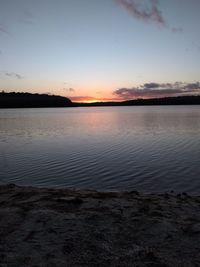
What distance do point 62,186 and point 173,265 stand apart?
9.92 meters

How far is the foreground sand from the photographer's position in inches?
265

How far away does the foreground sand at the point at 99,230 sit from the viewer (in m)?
6.73

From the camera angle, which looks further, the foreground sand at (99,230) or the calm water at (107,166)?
the calm water at (107,166)

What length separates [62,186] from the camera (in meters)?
15.6

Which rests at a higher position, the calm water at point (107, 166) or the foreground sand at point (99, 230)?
the foreground sand at point (99, 230)

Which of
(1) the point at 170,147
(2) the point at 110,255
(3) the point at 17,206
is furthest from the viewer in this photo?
(1) the point at 170,147

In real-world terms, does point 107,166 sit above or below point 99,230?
below

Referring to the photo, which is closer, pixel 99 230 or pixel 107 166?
pixel 99 230

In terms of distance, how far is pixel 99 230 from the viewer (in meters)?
8.30

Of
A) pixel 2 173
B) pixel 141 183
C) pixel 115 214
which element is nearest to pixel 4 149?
pixel 2 173

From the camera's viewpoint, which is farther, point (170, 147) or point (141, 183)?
point (170, 147)

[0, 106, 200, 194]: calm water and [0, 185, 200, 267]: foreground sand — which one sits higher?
[0, 185, 200, 267]: foreground sand

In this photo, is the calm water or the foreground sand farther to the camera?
the calm water

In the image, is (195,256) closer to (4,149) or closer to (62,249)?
(62,249)
